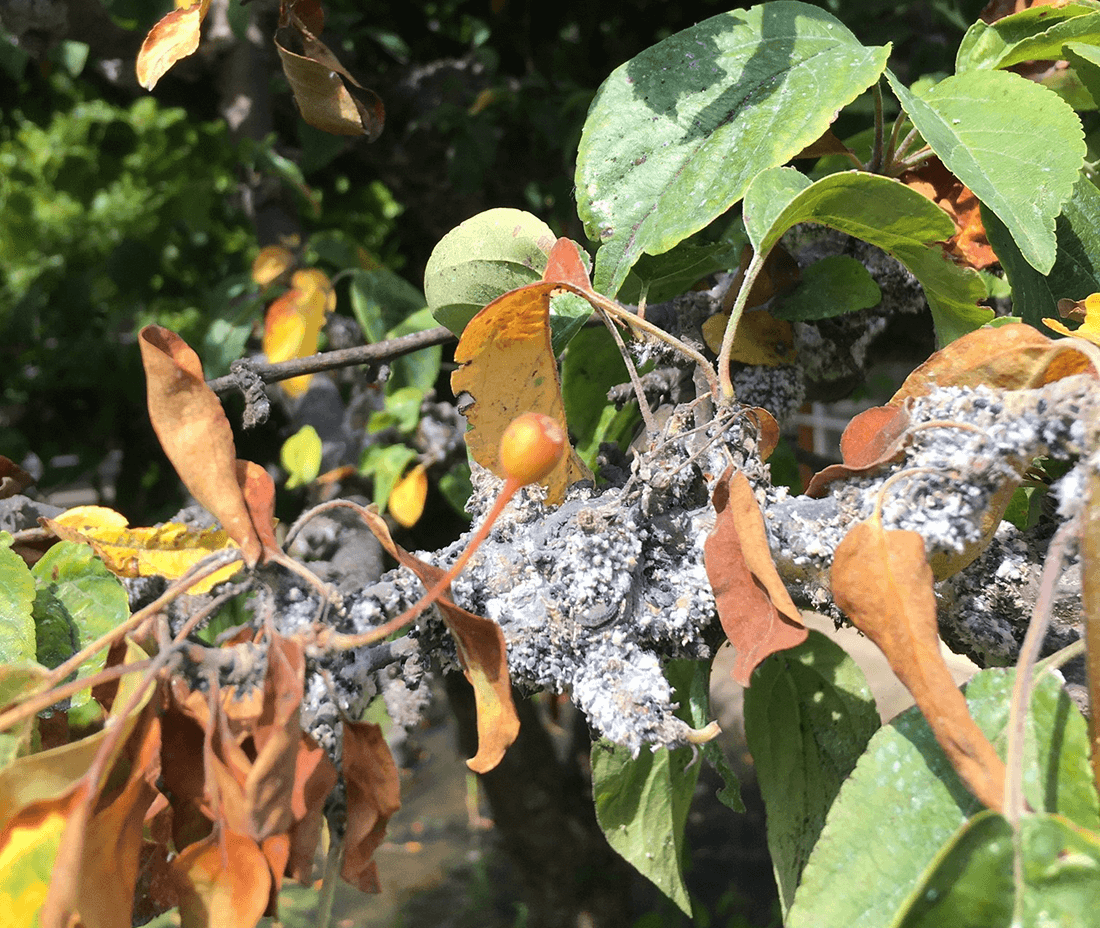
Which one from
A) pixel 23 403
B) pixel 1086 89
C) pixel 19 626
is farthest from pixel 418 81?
pixel 19 626

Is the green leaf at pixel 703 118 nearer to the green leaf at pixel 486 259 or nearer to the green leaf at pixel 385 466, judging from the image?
the green leaf at pixel 486 259

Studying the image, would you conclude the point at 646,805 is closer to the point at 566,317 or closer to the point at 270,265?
the point at 566,317

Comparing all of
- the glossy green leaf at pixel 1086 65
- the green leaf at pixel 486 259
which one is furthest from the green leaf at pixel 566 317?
the glossy green leaf at pixel 1086 65

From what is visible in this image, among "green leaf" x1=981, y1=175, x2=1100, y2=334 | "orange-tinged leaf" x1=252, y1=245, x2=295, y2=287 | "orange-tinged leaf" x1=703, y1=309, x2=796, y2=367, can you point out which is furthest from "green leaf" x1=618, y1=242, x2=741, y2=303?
"orange-tinged leaf" x1=252, y1=245, x2=295, y2=287

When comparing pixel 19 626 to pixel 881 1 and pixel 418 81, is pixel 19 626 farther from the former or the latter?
pixel 418 81

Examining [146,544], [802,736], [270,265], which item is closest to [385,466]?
[270,265]

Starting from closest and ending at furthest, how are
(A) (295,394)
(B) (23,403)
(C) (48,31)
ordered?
(C) (48,31) < (A) (295,394) < (B) (23,403)

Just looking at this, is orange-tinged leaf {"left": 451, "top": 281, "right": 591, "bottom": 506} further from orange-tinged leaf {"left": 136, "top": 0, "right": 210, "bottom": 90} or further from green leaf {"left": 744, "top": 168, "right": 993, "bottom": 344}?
orange-tinged leaf {"left": 136, "top": 0, "right": 210, "bottom": 90}
